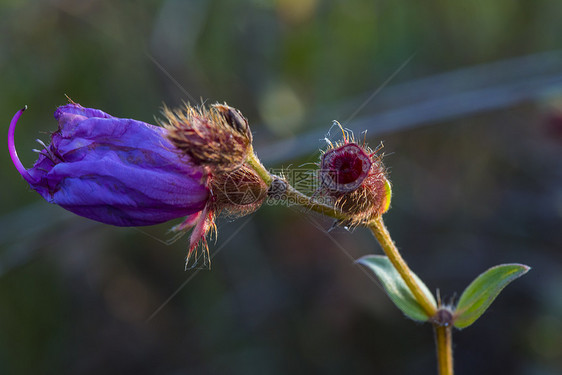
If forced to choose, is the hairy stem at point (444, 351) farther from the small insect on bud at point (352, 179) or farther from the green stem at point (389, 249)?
the small insect on bud at point (352, 179)

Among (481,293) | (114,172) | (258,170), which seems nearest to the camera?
(114,172)

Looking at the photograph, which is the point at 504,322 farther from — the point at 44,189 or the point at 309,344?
the point at 44,189

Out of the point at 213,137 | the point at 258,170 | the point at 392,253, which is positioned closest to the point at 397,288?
the point at 392,253

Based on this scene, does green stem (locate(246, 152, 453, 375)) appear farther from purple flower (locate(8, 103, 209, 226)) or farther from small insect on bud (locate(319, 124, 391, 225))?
purple flower (locate(8, 103, 209, 226))

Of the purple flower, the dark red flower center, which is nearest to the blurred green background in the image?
the dark red flower center

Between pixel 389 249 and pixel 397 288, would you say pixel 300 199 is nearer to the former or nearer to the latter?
pixel 389 249

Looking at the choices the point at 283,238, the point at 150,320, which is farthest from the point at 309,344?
the point at 150,320
